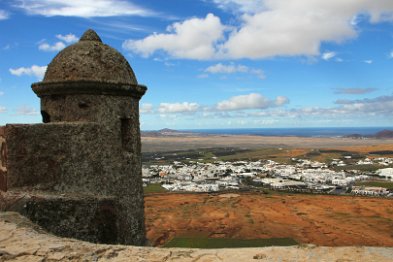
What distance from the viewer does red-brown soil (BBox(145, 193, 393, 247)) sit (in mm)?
21766

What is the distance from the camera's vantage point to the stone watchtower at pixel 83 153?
232 inches

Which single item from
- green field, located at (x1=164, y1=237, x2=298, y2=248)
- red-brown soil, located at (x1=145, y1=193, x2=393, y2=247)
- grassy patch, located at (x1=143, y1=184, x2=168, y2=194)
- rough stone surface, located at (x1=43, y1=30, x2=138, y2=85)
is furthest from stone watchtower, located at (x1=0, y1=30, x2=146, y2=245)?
grassy patch, located at (x1=143, y1=184, x2=168, y2=194)

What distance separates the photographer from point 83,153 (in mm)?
6215

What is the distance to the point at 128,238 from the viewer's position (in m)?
7.00

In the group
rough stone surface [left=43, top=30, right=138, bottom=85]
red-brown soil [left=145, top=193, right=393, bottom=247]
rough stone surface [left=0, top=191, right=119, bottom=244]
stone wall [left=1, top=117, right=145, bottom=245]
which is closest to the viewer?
rough stone surface [left=0, top=191, right=119, bottom=244]

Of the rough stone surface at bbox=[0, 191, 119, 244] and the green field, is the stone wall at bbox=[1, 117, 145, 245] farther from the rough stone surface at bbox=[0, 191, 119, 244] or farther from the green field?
the green field

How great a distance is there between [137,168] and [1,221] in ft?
8.48

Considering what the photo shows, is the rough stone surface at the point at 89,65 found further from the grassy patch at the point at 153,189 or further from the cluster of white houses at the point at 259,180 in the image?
the cluster of white houses at the point at 259,180

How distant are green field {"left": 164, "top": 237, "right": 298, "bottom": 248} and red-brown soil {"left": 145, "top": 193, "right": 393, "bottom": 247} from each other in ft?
3.60

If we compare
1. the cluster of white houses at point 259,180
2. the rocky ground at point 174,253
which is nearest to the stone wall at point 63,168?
the rocky ground at point 174,253

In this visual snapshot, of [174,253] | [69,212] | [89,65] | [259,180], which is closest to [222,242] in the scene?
[89,65]

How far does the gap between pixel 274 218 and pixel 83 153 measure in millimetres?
21613

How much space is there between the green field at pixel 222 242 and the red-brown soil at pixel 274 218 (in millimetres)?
1096

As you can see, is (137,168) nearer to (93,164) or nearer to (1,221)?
(93,164)
